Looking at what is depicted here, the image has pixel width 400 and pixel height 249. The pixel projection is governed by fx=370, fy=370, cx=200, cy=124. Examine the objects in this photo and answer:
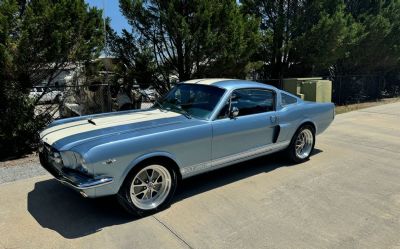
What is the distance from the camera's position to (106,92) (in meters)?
8.83

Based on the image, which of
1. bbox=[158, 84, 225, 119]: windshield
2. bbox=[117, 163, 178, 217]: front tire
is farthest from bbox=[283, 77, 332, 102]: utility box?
bbox=[117, 163, 178, 217]: front tire

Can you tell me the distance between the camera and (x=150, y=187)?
14.1 ft

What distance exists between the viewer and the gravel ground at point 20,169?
559 cm

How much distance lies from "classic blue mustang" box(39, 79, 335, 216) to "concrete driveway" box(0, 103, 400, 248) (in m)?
0.36

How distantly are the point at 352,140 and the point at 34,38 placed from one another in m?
6.66

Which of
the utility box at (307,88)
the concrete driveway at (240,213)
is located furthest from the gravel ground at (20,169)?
the utility box at (307,88)

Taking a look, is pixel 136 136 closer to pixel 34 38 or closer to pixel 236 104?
pixel 236 104

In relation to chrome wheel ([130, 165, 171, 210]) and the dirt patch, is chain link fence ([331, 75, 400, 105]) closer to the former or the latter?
the dirt patch

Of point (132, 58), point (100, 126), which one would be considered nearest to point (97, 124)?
point (100, 126)

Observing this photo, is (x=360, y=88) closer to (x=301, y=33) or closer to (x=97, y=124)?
(x=301, y=33)

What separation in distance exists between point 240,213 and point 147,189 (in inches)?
43.9

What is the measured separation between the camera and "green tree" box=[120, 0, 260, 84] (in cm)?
854

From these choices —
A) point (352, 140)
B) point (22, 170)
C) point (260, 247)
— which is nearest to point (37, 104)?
point (22, 170)

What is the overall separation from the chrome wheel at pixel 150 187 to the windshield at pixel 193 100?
3.19 feet
